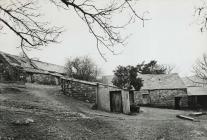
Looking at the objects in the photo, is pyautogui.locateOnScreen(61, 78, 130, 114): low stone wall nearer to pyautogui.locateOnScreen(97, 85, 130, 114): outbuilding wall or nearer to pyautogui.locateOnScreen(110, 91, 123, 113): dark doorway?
pyautogui.locateOnScreen(97, 85, 130, 114): outbuilding wall

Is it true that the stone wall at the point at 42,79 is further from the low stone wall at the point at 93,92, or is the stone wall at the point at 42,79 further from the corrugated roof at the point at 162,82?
the corrugated roof at the point at 162,82

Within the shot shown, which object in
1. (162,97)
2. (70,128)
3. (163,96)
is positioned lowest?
(162,97)

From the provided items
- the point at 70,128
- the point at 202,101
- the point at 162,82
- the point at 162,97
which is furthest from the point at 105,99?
the point at 202,101

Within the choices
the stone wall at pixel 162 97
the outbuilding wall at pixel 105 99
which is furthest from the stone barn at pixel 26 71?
the stone wall at pixel 162 97

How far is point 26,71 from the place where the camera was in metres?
38.2

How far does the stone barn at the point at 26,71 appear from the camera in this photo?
2950 centimetres

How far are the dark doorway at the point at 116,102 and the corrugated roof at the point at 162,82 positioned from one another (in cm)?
2040

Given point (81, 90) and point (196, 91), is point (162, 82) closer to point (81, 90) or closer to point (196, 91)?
point (196, 91)

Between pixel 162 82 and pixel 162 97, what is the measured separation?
318cm

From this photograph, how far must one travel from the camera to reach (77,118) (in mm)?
15984

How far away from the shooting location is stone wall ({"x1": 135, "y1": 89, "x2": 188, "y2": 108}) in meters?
42.2

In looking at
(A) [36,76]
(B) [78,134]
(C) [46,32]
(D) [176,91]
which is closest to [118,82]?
(D) [176,91]

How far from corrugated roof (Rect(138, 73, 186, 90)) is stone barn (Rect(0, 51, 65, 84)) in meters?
15.0

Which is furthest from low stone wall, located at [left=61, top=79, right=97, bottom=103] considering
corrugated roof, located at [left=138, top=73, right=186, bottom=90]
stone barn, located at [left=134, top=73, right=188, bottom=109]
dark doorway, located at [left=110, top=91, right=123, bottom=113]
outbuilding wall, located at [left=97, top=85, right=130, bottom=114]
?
corrugated roof, located at [left=138, top=73, right=186, bottom=90]
